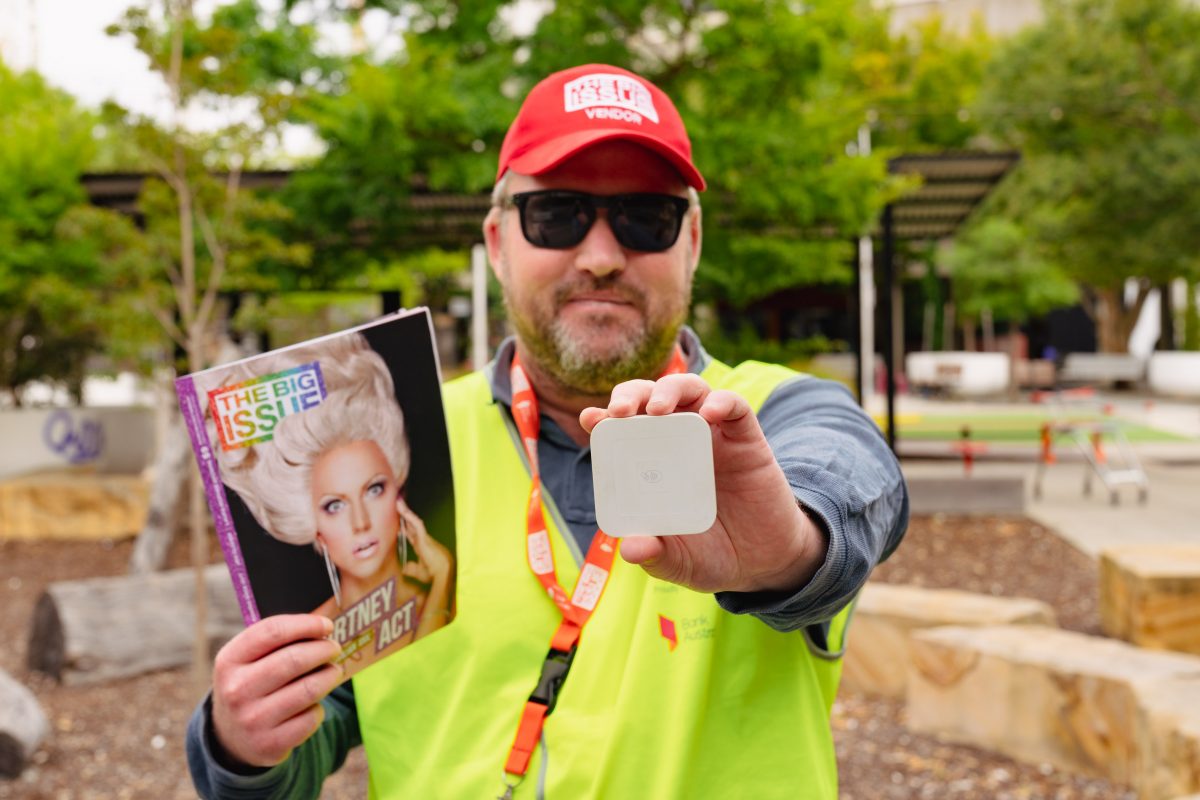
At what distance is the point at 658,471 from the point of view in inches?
41.7

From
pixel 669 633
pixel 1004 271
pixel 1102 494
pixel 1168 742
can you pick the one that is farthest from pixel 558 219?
pixel 1004 271

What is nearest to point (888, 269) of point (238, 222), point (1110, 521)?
point (1110, 521)

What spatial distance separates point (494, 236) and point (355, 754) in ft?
12.9

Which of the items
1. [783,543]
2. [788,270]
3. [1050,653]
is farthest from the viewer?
[788,270]

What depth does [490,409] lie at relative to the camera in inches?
77.3

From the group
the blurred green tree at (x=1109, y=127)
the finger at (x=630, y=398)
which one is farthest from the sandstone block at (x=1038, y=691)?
the blurred green tree at (x=1109, y=127)

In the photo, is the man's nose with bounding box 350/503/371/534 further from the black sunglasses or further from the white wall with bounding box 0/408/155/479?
the white wall with bounding box 0/408/155/479

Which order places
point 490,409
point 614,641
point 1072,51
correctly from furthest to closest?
point 1072,51 → point 490,409 → point 614,641

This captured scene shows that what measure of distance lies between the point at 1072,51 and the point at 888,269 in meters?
12.1

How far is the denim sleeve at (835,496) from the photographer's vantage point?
1.28m

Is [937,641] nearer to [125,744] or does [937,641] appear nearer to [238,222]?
[125,744]

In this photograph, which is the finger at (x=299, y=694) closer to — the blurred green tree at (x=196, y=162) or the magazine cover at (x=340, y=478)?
the magazine cover at (x=340, y=478)

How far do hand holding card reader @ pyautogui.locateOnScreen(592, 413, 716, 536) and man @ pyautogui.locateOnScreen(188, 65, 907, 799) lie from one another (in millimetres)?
35

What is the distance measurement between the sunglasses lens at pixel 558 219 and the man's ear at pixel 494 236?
15 cm
